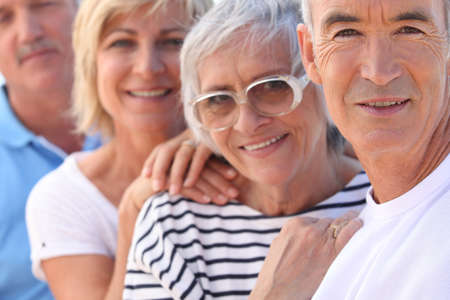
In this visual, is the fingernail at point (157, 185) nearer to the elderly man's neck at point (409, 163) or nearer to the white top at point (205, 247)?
the white top at point (205, 247)

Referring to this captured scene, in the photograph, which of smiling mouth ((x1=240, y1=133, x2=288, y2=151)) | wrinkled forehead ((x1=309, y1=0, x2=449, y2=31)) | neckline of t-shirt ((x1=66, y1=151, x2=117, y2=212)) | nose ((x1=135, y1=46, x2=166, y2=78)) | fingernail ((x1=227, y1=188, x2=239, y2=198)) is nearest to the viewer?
wrinkled forehead ((x1=309, y1=0, x2=449, y2=31))

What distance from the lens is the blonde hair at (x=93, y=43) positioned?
304 centimetres

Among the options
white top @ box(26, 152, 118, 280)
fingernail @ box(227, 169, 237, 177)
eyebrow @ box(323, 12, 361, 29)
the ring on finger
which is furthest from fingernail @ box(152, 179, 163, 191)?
eyebrow @ box(323, 12, 361, 29)

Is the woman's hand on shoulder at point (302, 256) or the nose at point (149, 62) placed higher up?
the nose at point (149, 62)

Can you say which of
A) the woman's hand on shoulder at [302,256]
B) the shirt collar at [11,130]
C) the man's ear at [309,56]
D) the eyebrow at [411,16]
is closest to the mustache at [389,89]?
the eyebrow at [411,16]

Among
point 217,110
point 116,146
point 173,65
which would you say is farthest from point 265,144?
point 116,146

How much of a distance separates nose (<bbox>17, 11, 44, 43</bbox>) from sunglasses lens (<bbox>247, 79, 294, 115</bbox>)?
2.21m

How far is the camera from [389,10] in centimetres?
163

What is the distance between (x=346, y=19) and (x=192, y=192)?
116cm

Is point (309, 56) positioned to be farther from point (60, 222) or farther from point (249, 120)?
point (60, 222)

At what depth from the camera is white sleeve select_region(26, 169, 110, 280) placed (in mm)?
2969

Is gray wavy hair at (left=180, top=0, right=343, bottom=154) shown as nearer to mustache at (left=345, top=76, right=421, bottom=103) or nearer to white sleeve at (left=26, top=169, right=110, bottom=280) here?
mustache at (left=345, top=76, right=421, bottom=103)

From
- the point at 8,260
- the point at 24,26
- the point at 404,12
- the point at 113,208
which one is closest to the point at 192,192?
the point at 113,208

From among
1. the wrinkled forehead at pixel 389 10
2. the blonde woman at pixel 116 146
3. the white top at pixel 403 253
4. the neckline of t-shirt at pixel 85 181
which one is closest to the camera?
the white top at pixel 403 253
